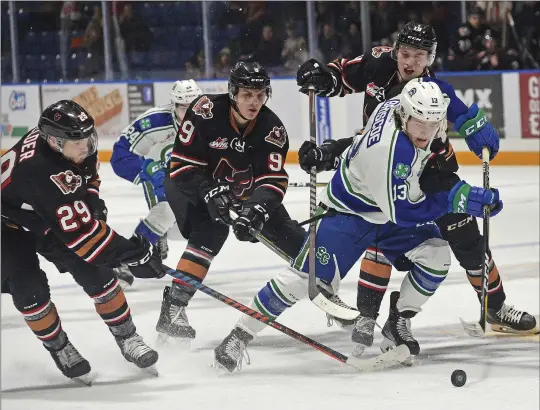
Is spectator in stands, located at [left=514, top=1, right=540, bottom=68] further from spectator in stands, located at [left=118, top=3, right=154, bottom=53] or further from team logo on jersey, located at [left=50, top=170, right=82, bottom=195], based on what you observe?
team logo on jersey, located at [left=50, top=170, right=82, bottom=195]

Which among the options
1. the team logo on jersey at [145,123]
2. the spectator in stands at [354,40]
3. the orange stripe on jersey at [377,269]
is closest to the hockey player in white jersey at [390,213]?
the orange stripe on jersey at [377,269]

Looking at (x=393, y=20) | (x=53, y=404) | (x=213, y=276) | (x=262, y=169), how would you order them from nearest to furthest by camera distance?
(x=53, y=404) → (x=262, y=169) → (x=213, y=276) → (x=393, y=20)

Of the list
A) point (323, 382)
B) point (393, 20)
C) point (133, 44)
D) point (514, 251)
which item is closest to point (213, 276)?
point (514, 251)

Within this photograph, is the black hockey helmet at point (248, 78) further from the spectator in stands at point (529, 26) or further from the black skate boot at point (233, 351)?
the spectator in stands at point (529, 26)

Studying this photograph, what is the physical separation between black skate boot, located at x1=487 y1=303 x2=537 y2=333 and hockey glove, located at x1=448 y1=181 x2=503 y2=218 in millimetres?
770

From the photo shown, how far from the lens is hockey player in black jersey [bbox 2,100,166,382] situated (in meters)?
3.01

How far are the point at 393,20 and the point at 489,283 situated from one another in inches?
204

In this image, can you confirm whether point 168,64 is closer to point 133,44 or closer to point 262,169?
point 133,44

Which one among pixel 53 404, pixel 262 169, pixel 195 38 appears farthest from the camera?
pixel 195 38

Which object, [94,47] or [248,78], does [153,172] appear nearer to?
[248,78]

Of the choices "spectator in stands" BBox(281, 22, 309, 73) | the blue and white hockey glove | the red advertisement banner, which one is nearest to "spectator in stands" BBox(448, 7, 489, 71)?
the red advertisement banner

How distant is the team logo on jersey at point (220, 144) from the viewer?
3654 millimetres

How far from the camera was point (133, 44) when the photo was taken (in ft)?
31.6

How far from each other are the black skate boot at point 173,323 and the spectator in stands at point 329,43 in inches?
209
